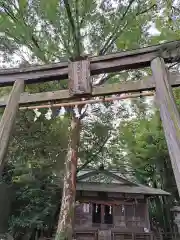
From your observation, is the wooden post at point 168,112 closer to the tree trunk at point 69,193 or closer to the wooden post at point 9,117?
the wooden post at point 9,117

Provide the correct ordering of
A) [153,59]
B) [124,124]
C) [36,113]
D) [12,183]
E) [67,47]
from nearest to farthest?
1. [153,59]
2. [67,47]
3. [36,113]
4. [12,183]
5. [124,124]

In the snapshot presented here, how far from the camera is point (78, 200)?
44.8 ft

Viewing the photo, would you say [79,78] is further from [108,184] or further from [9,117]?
[108,184]

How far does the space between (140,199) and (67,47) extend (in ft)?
31.8

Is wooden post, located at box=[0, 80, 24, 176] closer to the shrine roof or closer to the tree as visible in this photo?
the tree

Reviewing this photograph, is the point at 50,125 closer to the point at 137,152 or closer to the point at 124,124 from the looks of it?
the point at 124,124

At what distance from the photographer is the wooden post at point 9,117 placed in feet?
11.3

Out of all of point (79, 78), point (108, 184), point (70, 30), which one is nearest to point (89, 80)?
point (79, 78)

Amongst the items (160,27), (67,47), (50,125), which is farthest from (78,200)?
(160,27)

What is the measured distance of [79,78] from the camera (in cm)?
386

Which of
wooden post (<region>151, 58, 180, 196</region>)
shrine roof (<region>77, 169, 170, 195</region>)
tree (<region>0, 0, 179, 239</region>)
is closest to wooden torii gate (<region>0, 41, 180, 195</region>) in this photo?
wooden post (<region>151, 58, 180, 196</region>)

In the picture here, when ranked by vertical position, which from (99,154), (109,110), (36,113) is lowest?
(99,154)

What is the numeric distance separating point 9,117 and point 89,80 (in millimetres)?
1342

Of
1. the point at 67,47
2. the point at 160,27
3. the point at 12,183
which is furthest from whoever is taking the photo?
the point at 12,183
